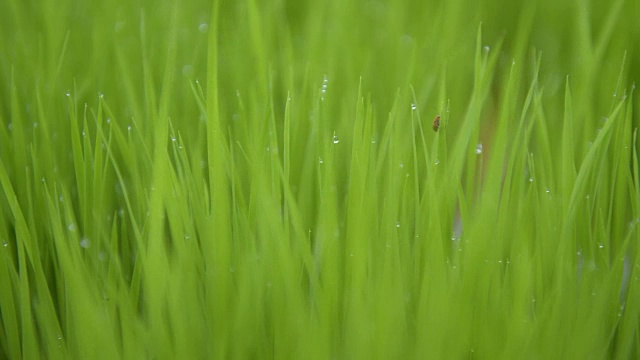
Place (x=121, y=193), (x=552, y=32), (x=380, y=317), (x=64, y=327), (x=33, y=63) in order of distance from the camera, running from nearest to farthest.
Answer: (x=380, y=317) → (x=64, y=327) → (x=121, y=193) → (x=33, y=63) → (x=552, y=32)

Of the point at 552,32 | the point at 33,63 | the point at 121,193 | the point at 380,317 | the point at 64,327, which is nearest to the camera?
the point at 380,317

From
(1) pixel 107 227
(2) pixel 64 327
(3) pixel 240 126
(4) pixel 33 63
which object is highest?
(4) pixel 33 63

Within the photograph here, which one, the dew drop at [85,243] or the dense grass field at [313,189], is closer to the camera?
the dense grass field at [313,189]

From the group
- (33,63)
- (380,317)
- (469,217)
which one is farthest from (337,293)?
(33,63)

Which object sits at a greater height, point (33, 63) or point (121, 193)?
point (33, 63)

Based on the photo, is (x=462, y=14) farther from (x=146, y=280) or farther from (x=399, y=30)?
(x=146, y=280)

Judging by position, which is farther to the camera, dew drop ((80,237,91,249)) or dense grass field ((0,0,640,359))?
dew drop ((80,237,91,249))

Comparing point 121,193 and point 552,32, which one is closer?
point 121,193
